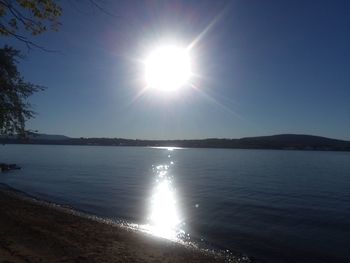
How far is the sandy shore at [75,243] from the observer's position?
46.0 ft

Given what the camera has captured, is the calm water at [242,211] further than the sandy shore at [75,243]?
Yes

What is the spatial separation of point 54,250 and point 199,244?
8811mm

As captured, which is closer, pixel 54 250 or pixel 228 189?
pixel 54 250

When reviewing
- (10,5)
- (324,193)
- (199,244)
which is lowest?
(199,244)

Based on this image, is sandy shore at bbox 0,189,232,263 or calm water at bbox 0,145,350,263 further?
calm water at bbox 0,145,350,263

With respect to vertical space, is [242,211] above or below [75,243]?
above

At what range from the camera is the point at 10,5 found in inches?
243

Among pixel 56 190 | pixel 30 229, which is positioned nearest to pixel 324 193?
pixel 56 190

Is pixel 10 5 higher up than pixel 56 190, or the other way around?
pixel 10 5

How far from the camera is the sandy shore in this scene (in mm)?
14023

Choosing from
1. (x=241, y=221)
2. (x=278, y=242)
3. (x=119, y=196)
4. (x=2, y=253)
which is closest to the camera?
(x=2, y=253)

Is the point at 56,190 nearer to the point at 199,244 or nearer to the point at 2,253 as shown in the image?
the point at 199,244

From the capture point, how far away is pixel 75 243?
54.2 feet

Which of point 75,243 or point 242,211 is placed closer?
point 75,243
